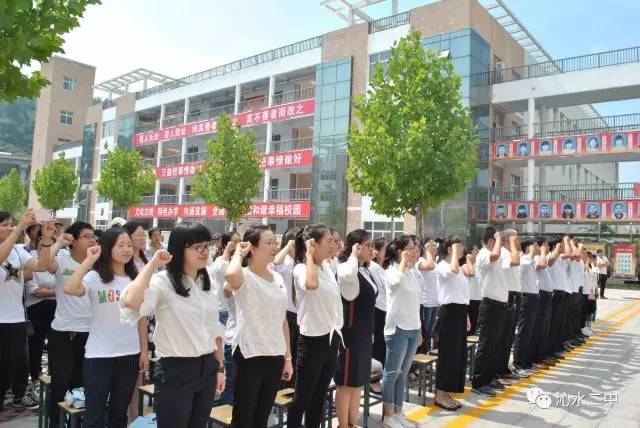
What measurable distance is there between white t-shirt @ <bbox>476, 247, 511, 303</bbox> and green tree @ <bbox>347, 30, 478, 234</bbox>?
19.8 ft

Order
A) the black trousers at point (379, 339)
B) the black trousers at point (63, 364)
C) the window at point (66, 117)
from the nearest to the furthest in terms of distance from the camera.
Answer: the black trousers at point (63, 364)
the black trousers at point (379, 339)
the window at point (66, 117)

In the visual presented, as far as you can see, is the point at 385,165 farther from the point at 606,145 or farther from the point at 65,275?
the point at 606,145

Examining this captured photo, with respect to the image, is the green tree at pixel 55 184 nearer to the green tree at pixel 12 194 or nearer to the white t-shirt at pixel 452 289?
the green tree at pixel 12 194

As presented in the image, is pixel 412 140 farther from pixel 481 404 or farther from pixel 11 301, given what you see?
pixel 11 301

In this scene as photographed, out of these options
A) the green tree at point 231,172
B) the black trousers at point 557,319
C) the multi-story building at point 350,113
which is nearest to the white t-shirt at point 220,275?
the black trousers at point 557,319

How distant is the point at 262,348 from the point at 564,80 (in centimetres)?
2269

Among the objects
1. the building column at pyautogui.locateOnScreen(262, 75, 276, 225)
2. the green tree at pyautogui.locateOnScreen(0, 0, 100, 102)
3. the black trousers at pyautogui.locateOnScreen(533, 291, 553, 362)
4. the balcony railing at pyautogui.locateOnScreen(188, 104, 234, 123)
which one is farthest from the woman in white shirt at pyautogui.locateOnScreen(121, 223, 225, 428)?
the balcony railing at pyautogui.locateOnScreen(188, 104, 234, 123)

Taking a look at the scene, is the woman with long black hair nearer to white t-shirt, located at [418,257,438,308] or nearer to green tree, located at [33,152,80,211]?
white t-shirt, located at [418,257,438,308]

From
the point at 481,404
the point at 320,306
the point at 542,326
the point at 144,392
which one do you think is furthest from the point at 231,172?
the point at 320,306

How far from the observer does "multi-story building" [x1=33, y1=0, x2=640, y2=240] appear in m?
22.2

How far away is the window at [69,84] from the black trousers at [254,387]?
58.0 meters

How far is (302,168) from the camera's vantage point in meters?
29.0

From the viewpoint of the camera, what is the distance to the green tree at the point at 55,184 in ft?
113

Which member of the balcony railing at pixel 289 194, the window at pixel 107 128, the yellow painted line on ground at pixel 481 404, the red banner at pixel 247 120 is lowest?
the yellow painted line on ground at pixel 481 404
